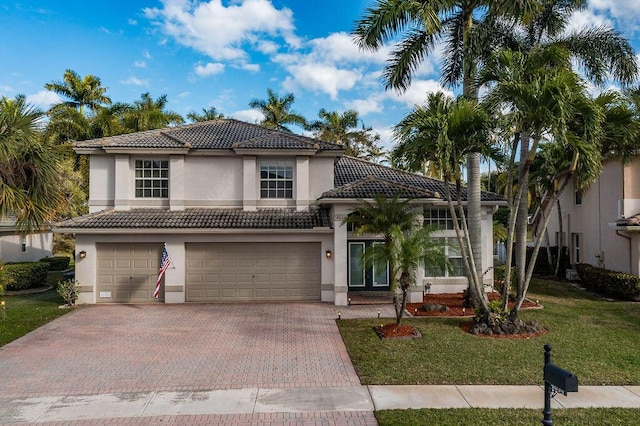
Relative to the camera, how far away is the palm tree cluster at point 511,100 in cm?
997

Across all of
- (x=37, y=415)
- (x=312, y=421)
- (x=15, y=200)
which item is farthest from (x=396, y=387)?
(x=15, y=200)

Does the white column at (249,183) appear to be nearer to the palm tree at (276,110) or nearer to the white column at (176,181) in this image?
the white column at (176,181)

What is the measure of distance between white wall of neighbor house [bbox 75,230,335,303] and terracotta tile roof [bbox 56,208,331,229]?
0.40m

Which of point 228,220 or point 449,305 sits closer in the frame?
point 449,305

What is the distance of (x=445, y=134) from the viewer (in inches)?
407

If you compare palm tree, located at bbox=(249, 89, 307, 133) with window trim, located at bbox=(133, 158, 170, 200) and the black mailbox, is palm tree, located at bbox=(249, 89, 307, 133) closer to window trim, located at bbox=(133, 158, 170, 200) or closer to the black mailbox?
window trim, located at bbox=(133, 158, 170, 200)

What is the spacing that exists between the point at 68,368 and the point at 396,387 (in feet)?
23.7

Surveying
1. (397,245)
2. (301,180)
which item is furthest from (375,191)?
(397,245)

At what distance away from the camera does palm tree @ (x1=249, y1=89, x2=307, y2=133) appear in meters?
33.9

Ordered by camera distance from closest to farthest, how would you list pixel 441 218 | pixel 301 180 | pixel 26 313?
pixel 26 313, pixel 441 218, pixel 301 180

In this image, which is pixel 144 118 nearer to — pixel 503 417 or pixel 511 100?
pixel 511 100

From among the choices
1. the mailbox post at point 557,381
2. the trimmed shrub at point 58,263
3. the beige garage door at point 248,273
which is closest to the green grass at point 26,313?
the beige garage door at point 248,273

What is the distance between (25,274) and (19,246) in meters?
7.37

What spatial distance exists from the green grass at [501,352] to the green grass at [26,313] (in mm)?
9551
